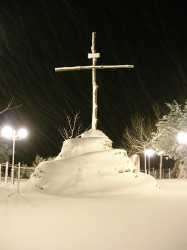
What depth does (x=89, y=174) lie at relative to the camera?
1207cm

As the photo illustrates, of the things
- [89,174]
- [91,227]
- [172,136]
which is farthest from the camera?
[172,136]

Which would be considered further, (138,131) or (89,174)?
(138,131)

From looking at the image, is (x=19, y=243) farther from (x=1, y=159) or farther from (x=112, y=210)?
(x=1, y=159)

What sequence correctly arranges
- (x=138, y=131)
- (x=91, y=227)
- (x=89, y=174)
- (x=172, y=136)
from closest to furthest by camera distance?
(x=91, y=227), (x=89, y=174), (x=172, y=136), (x=138, y=131)

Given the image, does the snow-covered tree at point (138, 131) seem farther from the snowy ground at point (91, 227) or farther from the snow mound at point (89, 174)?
the snowy ground at point (91, 227)

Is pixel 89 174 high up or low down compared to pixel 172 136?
down

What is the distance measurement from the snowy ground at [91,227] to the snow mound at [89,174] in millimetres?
2855

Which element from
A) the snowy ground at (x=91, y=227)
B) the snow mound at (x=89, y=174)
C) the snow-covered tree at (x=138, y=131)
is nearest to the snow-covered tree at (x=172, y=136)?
the snow-covered tree at (x=138, y=131)

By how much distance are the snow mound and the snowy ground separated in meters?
2.85

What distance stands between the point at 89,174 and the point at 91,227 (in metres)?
6.21

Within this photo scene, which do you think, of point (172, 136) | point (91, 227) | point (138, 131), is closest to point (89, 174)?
point (91, 227)

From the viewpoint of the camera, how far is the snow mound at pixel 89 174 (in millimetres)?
11711

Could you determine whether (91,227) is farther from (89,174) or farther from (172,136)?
(172,136)

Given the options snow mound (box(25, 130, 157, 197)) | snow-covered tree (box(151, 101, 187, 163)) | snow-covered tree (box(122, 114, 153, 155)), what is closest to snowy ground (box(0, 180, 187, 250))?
snow mound (box(25, 130, 157, 197))
